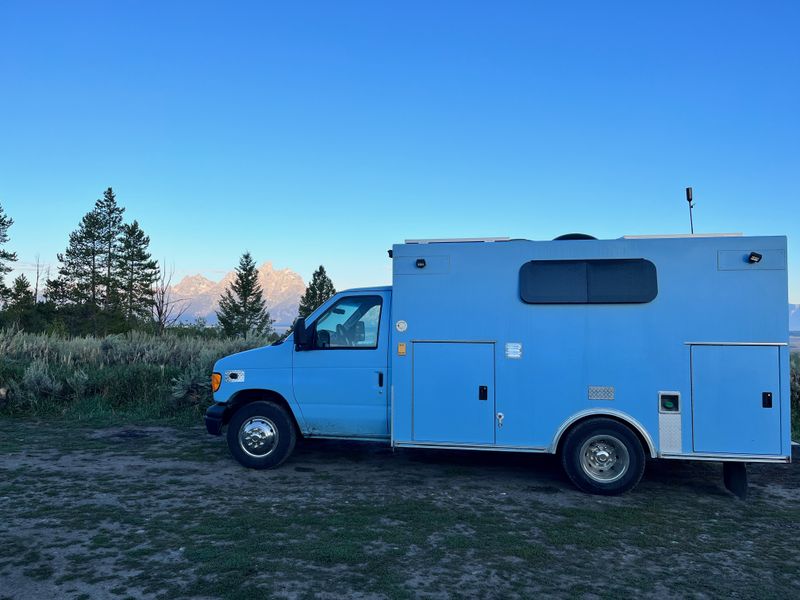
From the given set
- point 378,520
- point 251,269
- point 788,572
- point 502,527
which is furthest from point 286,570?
point 251,269

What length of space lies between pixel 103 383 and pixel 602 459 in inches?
384

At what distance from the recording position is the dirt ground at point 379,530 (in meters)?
4.00

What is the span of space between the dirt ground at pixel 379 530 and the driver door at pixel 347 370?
2.15 feet

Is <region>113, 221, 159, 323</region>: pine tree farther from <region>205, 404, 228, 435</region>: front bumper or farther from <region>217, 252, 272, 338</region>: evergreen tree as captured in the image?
<region>205, 404, 228, 435</region>: front bumper

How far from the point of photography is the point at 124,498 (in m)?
5.86

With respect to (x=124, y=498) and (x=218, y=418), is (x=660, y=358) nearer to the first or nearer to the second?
(x=218, y=418)

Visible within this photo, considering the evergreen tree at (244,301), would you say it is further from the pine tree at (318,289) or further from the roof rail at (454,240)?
the roof rail at (454,240)

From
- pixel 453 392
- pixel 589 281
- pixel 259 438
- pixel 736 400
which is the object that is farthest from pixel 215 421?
pixel 736 400

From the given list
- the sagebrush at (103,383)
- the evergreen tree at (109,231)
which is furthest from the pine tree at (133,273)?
the sagebrush at (103,383)

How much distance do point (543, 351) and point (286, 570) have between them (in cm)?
346

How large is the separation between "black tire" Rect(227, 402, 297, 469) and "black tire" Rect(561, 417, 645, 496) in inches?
127

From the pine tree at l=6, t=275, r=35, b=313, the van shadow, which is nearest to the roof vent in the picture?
the van shadow

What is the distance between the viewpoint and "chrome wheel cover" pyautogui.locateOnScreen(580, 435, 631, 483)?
6156 millimetres

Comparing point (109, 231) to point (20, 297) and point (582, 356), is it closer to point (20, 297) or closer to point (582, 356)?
point (20, 297)
